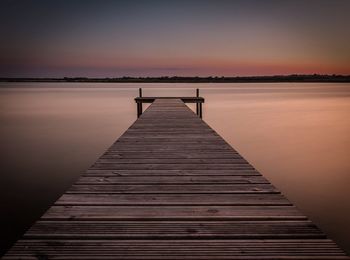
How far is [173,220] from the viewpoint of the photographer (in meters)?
2.00

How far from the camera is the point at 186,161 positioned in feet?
12.0

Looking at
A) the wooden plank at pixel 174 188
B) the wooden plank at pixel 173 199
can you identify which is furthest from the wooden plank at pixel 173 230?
the wooden plank at pixel 174 188

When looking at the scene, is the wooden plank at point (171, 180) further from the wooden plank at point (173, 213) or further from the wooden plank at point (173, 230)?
the wooden plank at point (173, 230)

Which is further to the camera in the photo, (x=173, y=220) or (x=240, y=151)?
(x=240, y=151)

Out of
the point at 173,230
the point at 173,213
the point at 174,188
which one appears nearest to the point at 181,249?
the point at 173,230

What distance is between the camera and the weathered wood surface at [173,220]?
1.62m

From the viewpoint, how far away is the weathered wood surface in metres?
1.62

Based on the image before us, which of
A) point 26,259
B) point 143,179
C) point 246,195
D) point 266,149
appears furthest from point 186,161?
point 266,149

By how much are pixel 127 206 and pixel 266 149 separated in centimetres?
1064

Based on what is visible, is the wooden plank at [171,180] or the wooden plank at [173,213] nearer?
the wooden plank at [173,213]

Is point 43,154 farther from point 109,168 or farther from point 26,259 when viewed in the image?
point 26,259

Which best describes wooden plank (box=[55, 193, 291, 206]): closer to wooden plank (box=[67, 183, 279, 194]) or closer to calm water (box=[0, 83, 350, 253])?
wooden plank (box=[67, 183, 279, 194])

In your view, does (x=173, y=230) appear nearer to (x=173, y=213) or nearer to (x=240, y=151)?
(x=173, y=213)

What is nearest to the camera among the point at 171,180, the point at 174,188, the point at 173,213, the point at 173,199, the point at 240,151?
the point at 173,213
